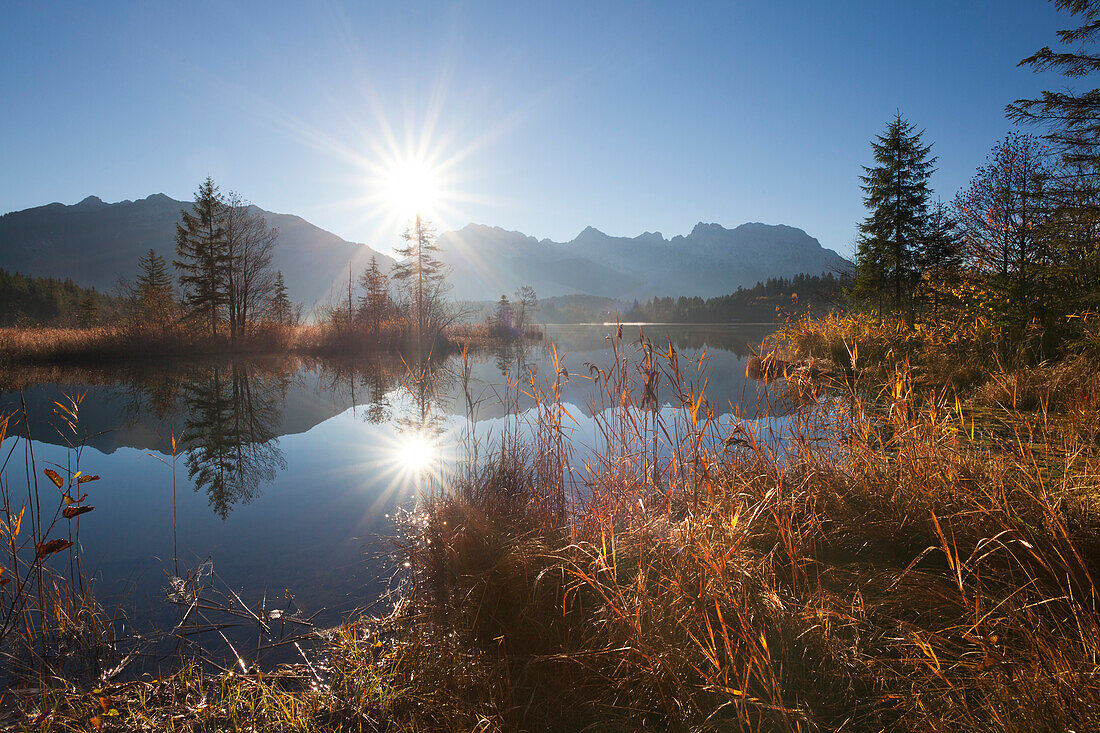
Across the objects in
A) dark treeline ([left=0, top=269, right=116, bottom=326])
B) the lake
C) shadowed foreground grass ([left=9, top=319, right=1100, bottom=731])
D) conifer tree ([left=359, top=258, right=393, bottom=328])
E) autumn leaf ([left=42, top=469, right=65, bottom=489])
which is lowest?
the lake

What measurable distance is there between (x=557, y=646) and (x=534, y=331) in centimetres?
4054

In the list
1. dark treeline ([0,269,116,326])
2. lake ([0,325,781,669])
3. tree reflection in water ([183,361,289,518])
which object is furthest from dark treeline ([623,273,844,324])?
dark treeline ([0,269,116,326])

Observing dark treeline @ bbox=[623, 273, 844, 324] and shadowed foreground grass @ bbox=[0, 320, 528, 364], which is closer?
shadowed foreground grass @ bbox=[0, 320, 528, 364]

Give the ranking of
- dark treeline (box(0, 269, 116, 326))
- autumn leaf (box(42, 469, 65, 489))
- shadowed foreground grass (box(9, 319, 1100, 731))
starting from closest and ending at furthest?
shadowed foreground grass (box(9, 319, 1100, 731)) → autumn leaf (box(42, 469, 65, 489)) → dark treeline (box(0, 269, 116, 326))

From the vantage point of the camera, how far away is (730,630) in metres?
1.69

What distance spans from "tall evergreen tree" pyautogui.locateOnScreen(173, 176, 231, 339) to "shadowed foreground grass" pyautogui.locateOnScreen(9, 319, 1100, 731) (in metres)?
24.3

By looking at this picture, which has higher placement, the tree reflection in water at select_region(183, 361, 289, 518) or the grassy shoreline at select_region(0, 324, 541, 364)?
the grassy shoreline at select_region(0, 324, 541, 364)

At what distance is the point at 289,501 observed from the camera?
460cm

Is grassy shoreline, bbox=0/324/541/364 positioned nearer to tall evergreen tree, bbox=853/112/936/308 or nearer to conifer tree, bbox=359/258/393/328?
conifer tree, bbox=359/258/393/328

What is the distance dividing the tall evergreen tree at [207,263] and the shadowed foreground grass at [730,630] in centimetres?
2430

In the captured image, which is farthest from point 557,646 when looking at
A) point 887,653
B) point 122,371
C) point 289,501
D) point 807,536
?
point 122,371

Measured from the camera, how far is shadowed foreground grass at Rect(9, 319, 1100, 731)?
56.6 inches

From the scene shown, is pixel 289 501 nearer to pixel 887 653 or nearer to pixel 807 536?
pixel 807 536

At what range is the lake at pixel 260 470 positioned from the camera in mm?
3111
